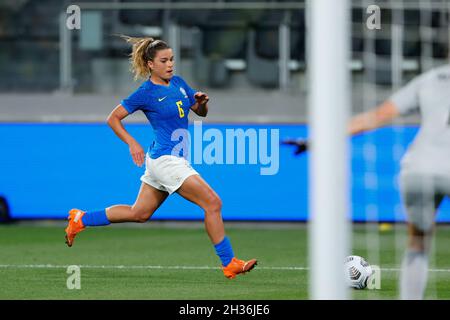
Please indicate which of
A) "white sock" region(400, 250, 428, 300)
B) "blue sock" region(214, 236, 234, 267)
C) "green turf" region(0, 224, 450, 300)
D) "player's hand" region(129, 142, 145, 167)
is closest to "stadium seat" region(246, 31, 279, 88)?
"green turf" region(0, 224, 450, 300)

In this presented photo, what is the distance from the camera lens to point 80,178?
14875 millimetres

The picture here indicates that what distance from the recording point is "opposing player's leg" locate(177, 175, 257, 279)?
828 centimetres

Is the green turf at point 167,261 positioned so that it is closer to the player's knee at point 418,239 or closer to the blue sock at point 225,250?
the blue sock at point 225,250

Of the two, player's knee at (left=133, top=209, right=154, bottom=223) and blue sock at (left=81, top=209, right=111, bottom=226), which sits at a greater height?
player's knee at (left=133, top=209, right=154, bottom=223)

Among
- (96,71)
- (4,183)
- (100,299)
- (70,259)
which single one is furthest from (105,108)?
(100,299)

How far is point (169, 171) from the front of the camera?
335 inches

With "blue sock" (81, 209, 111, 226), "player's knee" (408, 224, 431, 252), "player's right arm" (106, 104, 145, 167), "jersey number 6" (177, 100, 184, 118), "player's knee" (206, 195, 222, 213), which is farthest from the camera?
"blue sock" (81, 209, 111, 226)

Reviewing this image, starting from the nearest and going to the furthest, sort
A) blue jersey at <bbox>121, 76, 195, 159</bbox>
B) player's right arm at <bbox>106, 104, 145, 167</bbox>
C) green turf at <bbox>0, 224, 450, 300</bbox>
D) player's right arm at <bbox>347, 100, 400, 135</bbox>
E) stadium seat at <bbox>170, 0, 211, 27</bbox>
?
player's right arm at <bbox>347, 100, 400, 135</bbox>, green turf at <bbox>0, 224, 450, 300</bbox>, player's right arm at <bbox>106, 104, 145, 167</bbox>, blue jersey at <bbox>121, 76, 195, 159</bbox>, stadium seat at <bbox>170, 0, 211, 27</bbox>

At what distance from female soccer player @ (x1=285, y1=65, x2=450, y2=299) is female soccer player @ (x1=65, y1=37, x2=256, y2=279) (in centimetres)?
242

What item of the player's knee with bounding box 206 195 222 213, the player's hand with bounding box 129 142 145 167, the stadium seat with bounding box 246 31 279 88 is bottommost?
the player's knee with bounding box 206 195 222 213

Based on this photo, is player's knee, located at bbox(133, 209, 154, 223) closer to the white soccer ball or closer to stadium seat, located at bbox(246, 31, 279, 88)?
the white soccer ball

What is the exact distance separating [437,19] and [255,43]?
2439 mm

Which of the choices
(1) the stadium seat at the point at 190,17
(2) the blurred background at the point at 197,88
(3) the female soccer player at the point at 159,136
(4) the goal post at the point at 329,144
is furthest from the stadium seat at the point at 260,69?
(4) the goal post at the point at 329,144

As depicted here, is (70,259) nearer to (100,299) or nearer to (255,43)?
(100,299)
